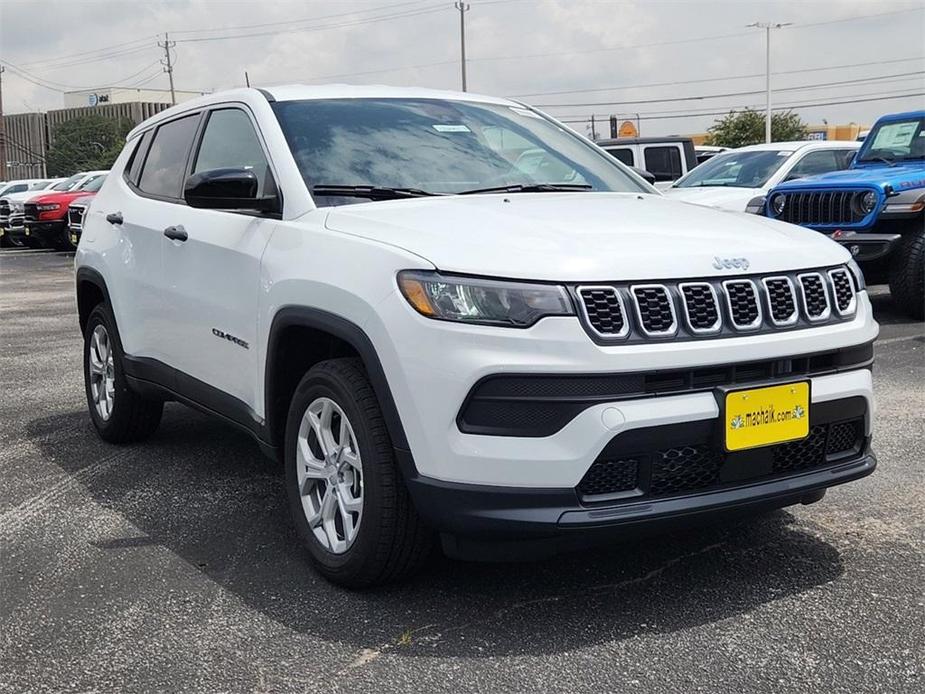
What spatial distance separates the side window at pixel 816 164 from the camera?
42.3ft

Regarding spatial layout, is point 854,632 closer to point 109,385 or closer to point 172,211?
point 172,211

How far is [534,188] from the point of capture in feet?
14.1

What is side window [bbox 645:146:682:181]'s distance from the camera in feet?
59.7

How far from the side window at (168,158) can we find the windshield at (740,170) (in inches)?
343

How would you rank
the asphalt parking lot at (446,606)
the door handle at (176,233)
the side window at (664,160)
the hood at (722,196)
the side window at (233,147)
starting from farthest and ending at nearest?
1. the side window at (664,160)
2. the hood at (722,196)
3. the door handle at (176,233)
4. the side window at (233,147)
5. the asphalt parking lot at (446,606)

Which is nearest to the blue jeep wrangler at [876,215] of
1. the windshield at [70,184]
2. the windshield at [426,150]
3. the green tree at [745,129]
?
the windshield at [426,150]

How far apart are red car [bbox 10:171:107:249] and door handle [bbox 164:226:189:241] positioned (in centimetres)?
1940

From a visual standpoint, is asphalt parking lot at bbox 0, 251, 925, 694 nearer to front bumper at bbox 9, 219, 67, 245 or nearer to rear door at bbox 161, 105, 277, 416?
rear door at bbox 161, 105, 277, 416

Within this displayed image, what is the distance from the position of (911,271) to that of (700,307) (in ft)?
23.1

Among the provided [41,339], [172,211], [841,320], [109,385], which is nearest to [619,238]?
[841,320]

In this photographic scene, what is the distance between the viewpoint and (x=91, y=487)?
16.5 feet

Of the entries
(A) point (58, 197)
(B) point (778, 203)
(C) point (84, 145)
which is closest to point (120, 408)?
(B) point (778, 203)

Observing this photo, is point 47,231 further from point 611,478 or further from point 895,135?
point 611,478

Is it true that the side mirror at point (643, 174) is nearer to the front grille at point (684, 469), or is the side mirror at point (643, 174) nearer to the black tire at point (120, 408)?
the front grille at point (684, 469)
